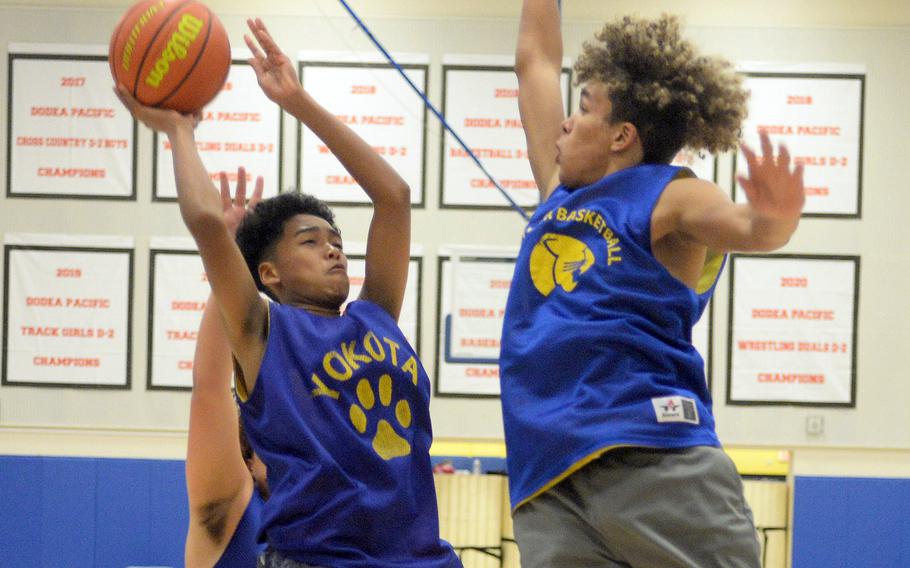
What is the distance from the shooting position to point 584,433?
1675mm

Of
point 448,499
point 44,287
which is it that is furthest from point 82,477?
point 448,499

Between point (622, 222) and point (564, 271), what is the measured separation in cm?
12

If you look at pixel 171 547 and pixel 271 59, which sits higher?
pixel 271 59

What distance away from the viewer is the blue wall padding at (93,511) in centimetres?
514

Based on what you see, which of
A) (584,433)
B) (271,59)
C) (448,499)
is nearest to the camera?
(584,433)

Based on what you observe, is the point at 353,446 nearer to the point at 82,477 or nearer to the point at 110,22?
the point at 82,477

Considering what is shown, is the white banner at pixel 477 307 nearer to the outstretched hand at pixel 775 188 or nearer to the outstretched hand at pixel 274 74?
the outstretched hand at pixel 274 74

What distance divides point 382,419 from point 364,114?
11.7 ft

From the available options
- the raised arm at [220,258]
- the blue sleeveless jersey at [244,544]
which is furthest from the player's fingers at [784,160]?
the blue sleeveless jersey at [244,544]

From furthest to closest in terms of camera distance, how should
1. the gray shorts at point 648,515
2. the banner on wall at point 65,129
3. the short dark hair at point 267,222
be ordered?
the banner on wall at point 65,129, the short dark hair at point 267,222, the gray shorts at point 648,515

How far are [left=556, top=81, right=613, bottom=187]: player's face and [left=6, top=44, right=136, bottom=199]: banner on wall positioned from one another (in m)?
3.87

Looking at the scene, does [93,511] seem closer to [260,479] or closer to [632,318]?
[260,479]

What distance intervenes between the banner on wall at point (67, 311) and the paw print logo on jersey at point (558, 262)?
3.89 metres

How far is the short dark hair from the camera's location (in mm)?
2160
